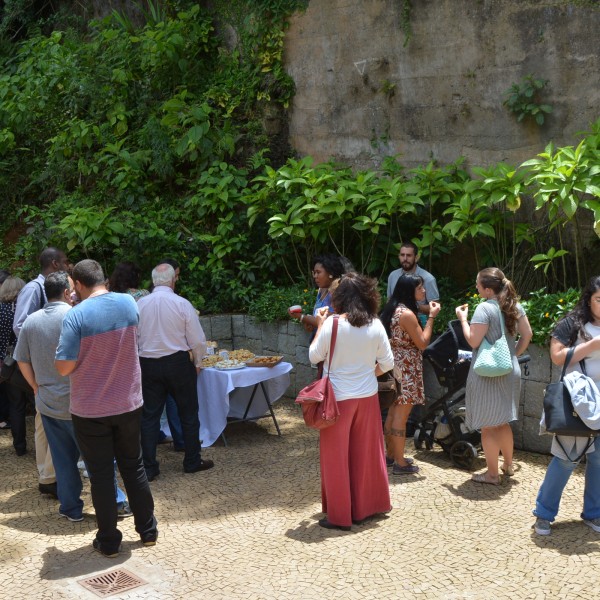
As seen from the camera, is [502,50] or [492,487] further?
[502,50]

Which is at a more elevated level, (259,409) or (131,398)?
(131,398)

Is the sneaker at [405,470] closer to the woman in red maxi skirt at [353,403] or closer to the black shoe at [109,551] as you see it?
the woman in red maxi skirt at [353,403]

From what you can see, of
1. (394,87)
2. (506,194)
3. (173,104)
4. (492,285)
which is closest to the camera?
(492,285)

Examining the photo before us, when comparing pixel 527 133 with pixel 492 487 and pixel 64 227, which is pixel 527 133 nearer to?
pixel 492 487

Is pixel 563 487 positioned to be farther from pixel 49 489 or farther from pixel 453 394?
pixel 49 489

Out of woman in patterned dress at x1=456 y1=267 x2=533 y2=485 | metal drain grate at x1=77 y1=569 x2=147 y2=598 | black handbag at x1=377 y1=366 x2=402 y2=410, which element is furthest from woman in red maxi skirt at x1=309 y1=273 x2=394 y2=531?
metal drain grate at x1=77 y1=569 x2=147 y2=598

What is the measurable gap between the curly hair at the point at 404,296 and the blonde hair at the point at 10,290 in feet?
11.2

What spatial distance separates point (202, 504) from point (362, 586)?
181 centimetres

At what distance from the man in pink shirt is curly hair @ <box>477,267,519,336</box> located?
233 cm

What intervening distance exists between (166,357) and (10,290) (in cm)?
192

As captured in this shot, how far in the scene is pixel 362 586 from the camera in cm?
501

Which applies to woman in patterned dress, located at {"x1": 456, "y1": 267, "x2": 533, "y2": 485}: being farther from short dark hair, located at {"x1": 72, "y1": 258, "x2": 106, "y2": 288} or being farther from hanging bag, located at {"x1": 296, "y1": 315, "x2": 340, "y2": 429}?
short dark hair, located at {"x1": 72, "y1": 258, "x2": 106, "y2": 288}

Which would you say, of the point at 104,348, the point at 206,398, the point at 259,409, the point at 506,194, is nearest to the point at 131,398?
the point at 104,348

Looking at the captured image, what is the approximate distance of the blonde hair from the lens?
7.81m
